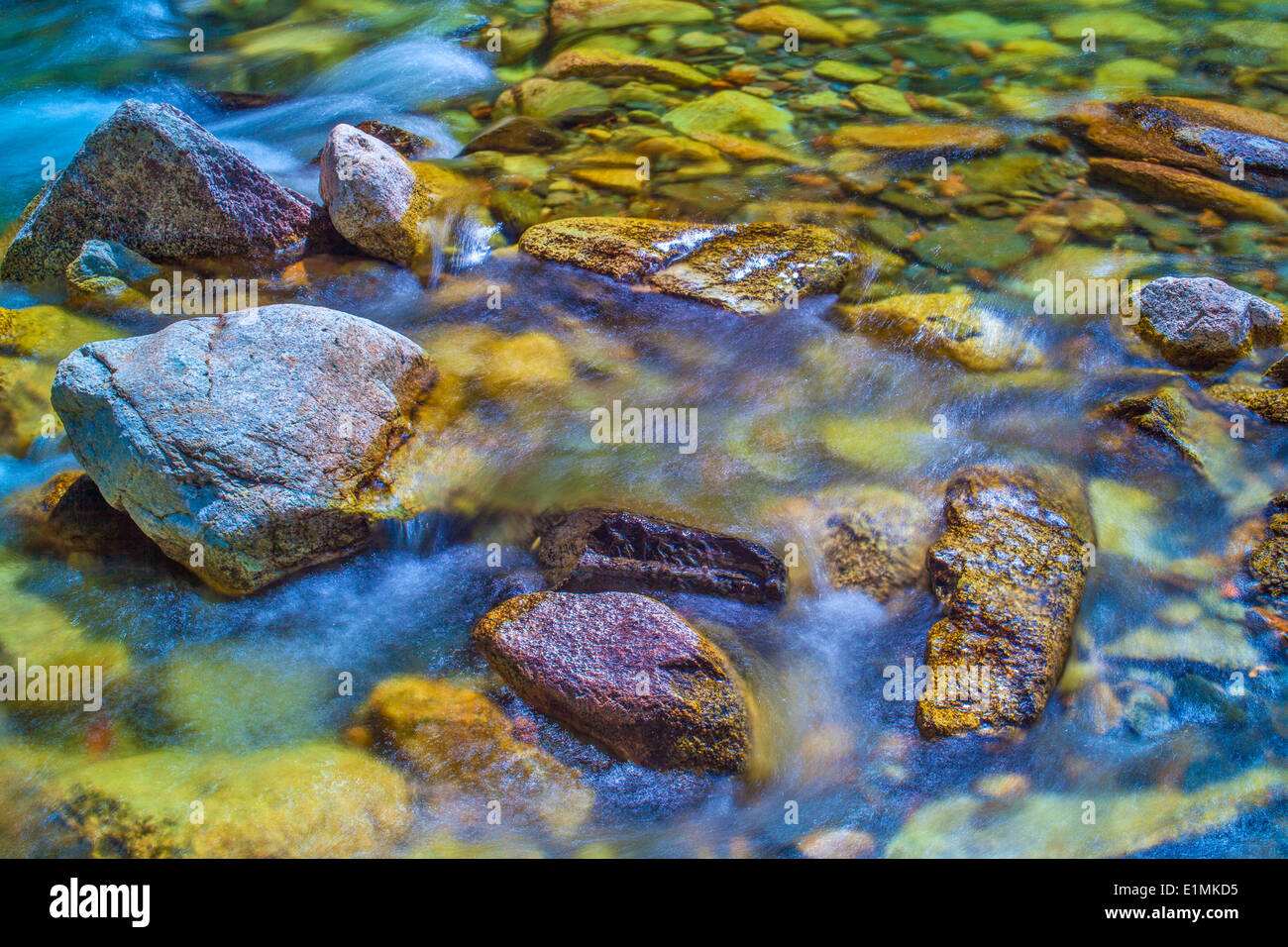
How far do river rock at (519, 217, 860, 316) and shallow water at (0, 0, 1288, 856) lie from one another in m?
0.18

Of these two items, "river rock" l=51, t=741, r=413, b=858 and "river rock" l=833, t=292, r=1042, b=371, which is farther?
"river rock" l=833, t=292, r=1042, b=371

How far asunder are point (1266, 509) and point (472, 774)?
4.05 m

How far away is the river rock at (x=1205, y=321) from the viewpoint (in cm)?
503

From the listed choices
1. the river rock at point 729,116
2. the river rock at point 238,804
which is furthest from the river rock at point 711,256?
the river rock at point 238,804

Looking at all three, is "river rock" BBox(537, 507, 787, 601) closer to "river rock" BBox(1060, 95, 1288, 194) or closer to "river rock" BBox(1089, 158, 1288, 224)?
"river rock" BBox(1089, 158, 1288, 224)

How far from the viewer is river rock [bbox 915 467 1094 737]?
11.7 feet

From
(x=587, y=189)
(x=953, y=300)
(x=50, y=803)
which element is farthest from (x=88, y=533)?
(x=953, y=300)

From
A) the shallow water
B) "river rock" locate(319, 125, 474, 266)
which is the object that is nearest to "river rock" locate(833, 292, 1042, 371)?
the shallow water

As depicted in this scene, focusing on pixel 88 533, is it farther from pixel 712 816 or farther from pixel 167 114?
pixel 712 816

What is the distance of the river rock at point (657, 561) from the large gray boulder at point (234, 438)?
1.07m

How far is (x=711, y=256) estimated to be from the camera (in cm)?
607

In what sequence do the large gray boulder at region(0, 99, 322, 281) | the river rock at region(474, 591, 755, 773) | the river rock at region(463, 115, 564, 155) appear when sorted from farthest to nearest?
the river rock at region(463, 115, 564, 155)
the large gray boulder at region(0, 99, 322, 281)
the river rock at region(474, 591, 755, 773)

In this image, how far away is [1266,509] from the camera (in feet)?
14.2

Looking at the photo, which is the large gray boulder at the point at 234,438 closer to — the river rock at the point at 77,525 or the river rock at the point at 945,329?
the river rock at the point at 77,525
